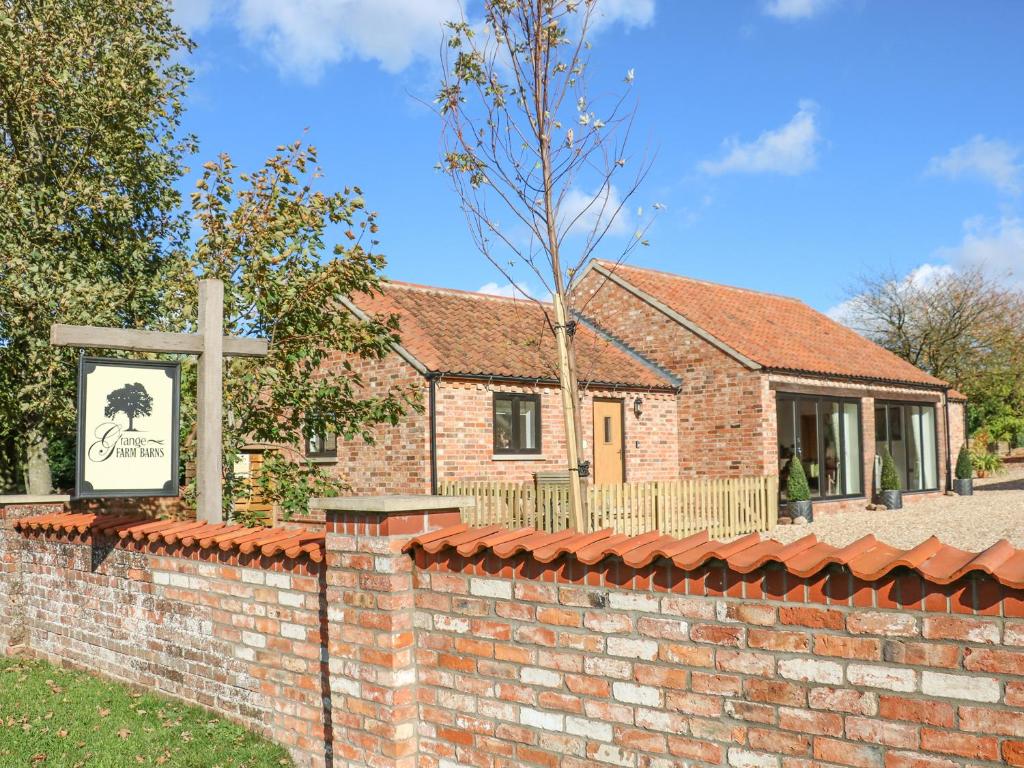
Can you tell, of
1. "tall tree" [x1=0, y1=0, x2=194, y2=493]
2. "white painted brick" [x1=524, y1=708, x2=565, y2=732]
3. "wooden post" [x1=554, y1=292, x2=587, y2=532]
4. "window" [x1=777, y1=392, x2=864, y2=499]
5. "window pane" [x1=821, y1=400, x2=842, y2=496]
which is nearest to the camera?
"white painted brick" [x1=524, y1=708, x2=565, y2=732]

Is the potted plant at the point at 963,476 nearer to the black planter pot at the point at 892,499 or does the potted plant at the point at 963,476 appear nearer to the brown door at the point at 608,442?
the black planter pot at the point at 892,499

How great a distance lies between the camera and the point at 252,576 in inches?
233

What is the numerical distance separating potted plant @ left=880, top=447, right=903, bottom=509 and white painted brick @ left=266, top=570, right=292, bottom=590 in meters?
19.1

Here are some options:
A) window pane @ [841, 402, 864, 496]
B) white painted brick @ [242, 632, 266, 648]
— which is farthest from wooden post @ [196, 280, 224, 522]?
window pane @ [841, 402, 864, 496]

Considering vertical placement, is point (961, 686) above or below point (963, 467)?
above

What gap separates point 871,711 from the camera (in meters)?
3.37

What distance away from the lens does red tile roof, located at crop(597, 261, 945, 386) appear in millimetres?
20828

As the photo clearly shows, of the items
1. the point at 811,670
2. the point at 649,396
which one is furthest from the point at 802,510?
the point at 811,670

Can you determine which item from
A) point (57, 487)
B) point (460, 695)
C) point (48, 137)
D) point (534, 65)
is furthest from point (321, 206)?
point (57, 487)

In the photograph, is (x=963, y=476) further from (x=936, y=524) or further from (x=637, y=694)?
(x=637, y=694)

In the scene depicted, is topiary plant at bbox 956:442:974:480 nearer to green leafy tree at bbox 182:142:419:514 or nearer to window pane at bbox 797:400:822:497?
window pane at bbox 797:400:822:497

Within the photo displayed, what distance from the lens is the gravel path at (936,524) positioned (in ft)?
47.9

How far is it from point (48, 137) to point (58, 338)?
813cm

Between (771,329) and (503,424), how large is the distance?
9.17m
